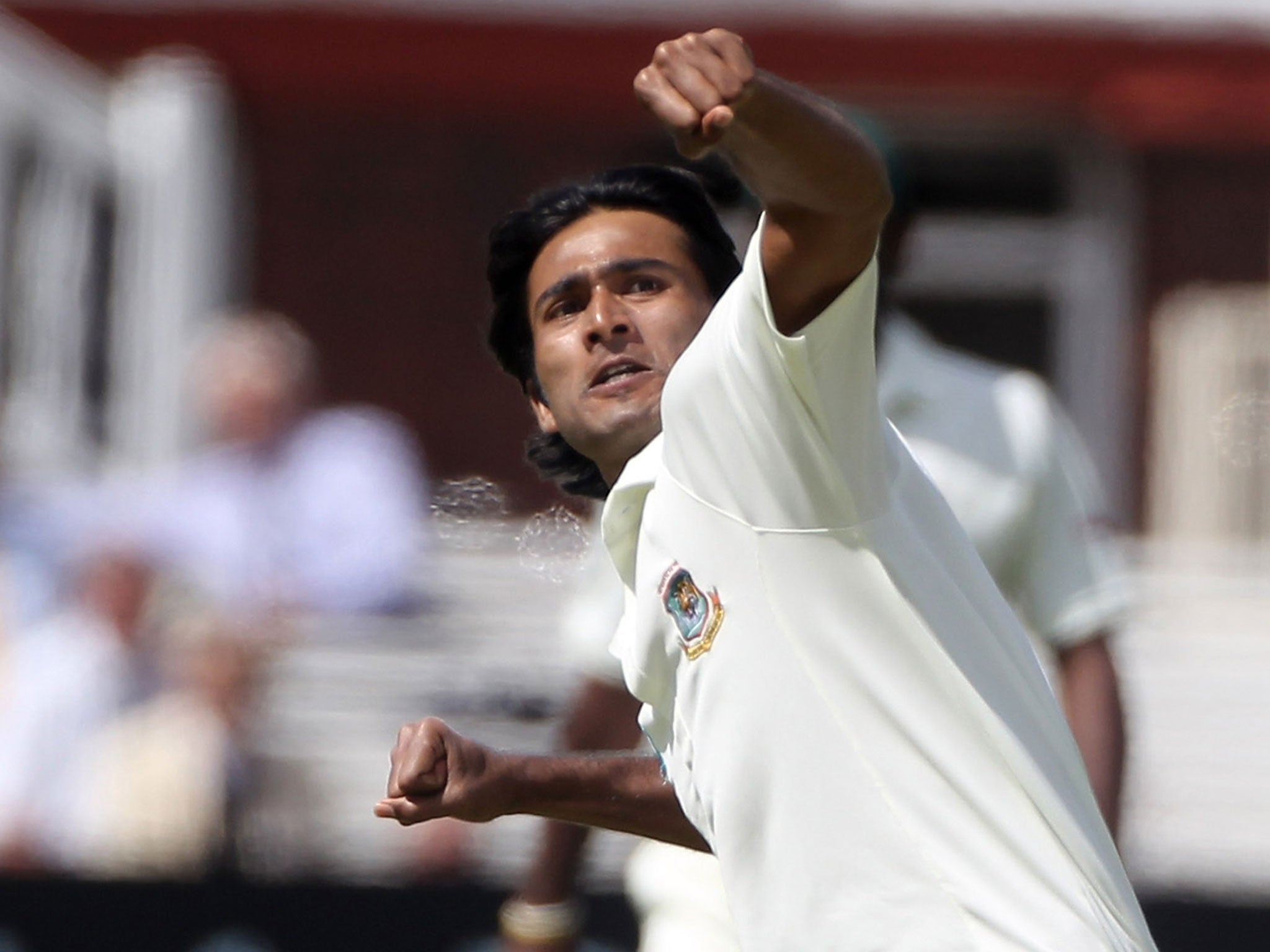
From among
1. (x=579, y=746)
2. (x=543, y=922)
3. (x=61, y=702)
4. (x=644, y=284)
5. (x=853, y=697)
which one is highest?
(x=644, y=284)

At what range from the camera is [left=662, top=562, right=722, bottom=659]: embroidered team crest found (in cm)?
210

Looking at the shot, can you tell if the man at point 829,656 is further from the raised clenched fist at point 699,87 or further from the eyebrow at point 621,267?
the eyebrow at point 621,267

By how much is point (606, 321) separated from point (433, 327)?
24.2 feet

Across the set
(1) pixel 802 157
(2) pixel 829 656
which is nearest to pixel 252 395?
(2) pixel 829 656

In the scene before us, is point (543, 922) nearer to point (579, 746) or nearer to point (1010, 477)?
point (579, 746)

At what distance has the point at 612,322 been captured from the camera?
2.43m

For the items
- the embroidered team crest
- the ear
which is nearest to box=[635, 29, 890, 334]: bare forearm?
the embroidered team crest

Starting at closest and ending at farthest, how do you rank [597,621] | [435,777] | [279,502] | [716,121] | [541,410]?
[716,121] → [435,777] → [541,410] → [597,621] → [279,502]

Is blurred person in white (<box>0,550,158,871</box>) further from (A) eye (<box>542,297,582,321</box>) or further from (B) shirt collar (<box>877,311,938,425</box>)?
(A) eye (<box>542,297,582,321</box>)

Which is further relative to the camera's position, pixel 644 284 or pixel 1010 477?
pixel 1010 477

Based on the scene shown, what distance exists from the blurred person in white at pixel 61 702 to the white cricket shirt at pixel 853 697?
14.7 feet

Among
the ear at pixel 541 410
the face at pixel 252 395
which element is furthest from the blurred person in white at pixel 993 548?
the face at pixel 252 395

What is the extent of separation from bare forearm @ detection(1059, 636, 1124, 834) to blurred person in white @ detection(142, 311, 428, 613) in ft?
10.4

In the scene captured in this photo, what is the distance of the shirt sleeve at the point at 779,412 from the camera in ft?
6.36
